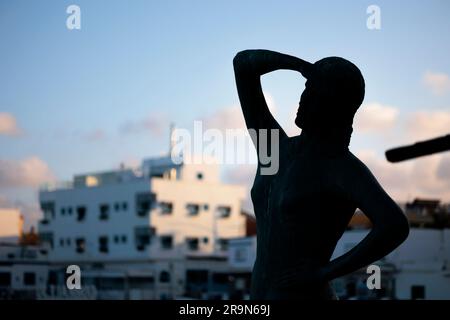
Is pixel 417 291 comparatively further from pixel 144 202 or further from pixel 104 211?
pixel 104 211

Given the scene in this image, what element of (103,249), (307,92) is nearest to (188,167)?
(103,249)

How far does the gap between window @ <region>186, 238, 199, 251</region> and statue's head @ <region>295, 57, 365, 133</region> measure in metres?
54.8

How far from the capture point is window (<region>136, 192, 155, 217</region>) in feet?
184

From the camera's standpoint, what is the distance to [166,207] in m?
57.1

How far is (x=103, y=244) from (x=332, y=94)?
56456 mm

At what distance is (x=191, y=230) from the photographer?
5900cm

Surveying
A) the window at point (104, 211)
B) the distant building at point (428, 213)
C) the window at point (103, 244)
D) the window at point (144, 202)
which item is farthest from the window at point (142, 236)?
the distant building at point (428, 213)

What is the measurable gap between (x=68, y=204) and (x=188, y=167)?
908cm

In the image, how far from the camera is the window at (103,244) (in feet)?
194

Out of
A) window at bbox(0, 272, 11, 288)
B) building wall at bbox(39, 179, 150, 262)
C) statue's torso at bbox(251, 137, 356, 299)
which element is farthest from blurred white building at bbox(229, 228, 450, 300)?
statue's torso at bbox(251, 137, 356, 299)
